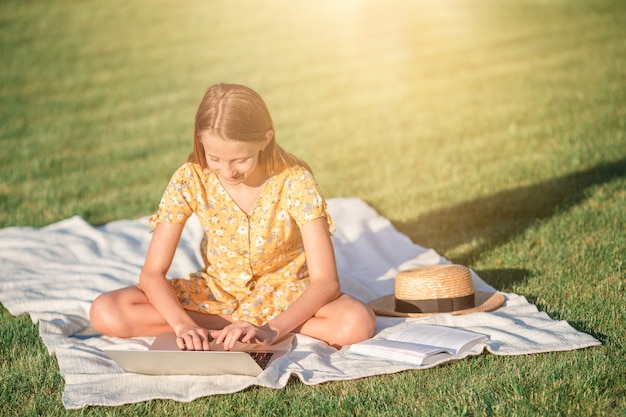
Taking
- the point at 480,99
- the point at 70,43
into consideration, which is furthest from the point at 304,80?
the point at 70,43

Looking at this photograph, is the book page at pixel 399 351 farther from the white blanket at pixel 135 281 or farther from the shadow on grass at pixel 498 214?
the shadow on grass at pixel 498 214

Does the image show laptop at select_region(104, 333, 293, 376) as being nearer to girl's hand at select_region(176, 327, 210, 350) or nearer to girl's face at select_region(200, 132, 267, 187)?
girl's hand at select_region(176, 327, 210, 350)

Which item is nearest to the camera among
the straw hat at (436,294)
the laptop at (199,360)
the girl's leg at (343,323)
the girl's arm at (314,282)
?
the laptop at (199,360)

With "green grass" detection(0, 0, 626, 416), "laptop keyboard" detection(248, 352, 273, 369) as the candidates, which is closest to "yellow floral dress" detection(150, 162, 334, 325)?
"laptop keyboard" detection(248, 352, 273, 369)

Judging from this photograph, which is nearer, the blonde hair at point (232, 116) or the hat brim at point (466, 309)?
the blonde hair at point (232, 116)

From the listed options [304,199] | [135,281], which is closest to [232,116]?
[304,199]

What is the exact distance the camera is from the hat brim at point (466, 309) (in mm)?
4250

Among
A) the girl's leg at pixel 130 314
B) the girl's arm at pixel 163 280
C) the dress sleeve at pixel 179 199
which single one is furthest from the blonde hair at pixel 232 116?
the girl's leg at pixel 130 314

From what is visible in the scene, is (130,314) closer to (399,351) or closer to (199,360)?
(199,360)

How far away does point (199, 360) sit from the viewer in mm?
3484

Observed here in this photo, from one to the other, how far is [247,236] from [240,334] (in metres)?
0.73

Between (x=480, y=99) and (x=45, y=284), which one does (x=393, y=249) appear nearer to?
(x=45, y=284)

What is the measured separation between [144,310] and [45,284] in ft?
4.38

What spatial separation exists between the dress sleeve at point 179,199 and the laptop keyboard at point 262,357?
0.78 meters
